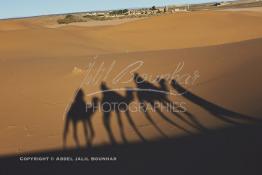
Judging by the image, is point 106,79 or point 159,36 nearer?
point 106,79

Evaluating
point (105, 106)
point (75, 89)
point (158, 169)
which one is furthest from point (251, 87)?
point (158, 169)

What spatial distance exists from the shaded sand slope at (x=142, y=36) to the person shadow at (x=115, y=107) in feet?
27.5

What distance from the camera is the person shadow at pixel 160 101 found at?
9.85 meters

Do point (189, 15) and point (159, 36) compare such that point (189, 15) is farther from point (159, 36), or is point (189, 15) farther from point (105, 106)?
point (105, 106)

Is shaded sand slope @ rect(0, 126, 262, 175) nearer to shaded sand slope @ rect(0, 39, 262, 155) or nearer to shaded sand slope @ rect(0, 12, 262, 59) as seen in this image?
shaded sand slope @ rect(0, 39, 262, 155)

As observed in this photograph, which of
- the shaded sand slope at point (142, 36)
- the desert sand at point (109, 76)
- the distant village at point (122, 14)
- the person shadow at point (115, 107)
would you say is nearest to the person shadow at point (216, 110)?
the desert sand at point (109, 76)

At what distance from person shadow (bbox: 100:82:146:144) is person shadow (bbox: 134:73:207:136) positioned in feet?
1.03

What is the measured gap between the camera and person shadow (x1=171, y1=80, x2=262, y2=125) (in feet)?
31.4

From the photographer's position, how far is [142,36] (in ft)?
86.2

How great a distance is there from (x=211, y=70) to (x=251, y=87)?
2.55 metres

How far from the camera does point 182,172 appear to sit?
714cm

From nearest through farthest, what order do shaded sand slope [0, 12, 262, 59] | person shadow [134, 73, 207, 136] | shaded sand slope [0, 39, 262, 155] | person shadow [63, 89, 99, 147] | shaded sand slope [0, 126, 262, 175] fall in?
shaded sand slope [0, 126, 262, 175]
person shadow [63, 89, 99, 147]
shaded sand slope [0, 39, 262, 155]
person shadow [134, 73, 207, 136]
shaded sand slope [0, 12, 262, 59]

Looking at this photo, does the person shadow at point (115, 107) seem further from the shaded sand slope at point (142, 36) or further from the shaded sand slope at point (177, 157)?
the shaded sand slope at point (142, 36)

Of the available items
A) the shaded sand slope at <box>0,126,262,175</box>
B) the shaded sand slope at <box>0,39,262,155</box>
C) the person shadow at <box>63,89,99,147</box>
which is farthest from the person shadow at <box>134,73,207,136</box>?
the person shadow at <box>63,89,99,147</box>
